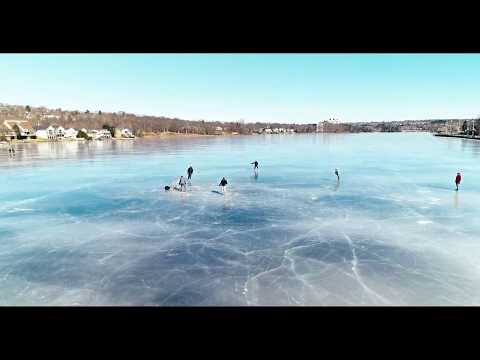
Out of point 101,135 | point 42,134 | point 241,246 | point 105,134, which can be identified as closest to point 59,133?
point 42,134

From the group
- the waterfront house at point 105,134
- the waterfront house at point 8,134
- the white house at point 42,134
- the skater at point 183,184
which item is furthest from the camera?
the waterfront house at point 105,134

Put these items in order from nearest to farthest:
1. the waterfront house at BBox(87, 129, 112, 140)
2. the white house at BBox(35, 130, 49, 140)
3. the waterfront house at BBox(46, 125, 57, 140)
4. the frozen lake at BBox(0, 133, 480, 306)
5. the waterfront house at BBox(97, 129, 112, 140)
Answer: the frozen lake at BBox(0, 133, 480, 306)
the white house at BBox(35, 130, 49, 140)
the waterfront house at BBox(46, 125, 57, 140)
the waterfront house at BBox(87, 129, 112, 140)
the waterfront house at BBox(97, 129, 112, 140)

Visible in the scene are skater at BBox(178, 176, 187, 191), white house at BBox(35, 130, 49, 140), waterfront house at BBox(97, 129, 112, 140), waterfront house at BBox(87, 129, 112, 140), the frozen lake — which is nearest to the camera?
the frozen lake

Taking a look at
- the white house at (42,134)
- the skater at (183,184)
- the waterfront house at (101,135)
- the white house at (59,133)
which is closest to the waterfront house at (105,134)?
the waterfront house at (101,135)

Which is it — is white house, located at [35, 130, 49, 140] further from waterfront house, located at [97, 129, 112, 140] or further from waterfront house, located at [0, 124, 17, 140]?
waterfront house, located at [97, 129, 112, 140]

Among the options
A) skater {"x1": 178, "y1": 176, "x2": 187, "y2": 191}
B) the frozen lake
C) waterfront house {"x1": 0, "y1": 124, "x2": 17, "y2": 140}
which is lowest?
the frozen lake

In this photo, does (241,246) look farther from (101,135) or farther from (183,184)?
(101,135)

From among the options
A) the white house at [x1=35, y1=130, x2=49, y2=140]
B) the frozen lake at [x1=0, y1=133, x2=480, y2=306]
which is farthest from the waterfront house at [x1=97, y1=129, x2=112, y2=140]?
the frozen lake at [x1=0, y1=133, x2=480, y2=306]

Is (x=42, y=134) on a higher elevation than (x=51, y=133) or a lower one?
lower

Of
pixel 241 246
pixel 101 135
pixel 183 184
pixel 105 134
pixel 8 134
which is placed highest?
pixel 105 134

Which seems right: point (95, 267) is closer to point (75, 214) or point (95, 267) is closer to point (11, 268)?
point (11, 268)

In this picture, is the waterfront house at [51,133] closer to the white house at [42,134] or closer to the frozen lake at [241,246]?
the white house at [42,134]

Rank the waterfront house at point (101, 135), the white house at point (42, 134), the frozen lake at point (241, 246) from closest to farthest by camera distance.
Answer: the frozen lake at point (241, 246) < the white house at point (42, 134) < the waterfront house at point (101, 135)
